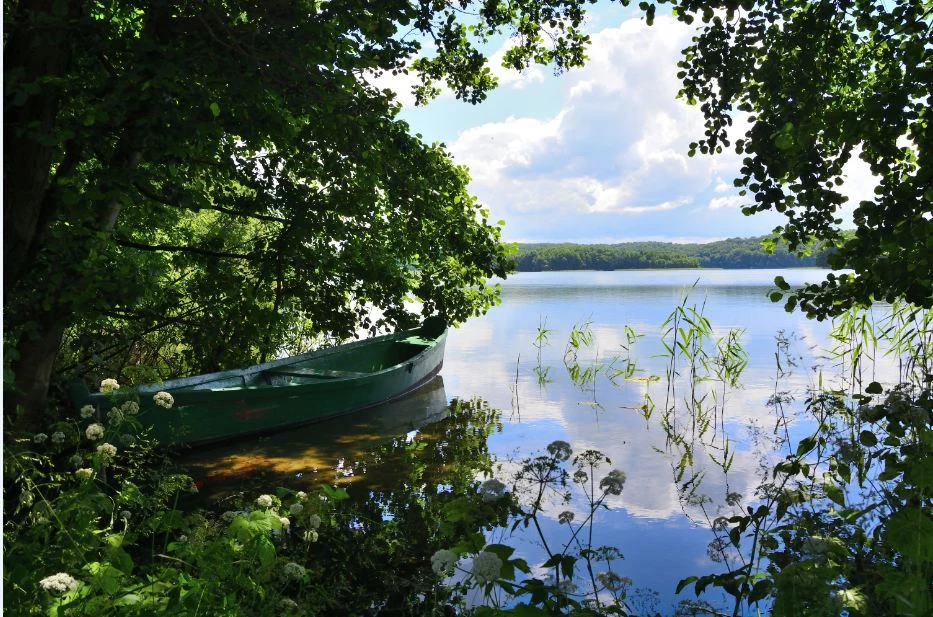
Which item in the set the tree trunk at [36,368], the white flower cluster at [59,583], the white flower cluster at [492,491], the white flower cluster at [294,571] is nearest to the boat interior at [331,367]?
the tree trunk at [36,368]

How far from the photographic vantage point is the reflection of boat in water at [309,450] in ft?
21.8

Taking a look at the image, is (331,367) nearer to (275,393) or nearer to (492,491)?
(275,393)

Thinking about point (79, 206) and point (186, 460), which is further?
point (186, 460)

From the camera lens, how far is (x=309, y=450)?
7570 mm

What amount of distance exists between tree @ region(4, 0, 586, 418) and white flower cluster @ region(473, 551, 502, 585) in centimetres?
307

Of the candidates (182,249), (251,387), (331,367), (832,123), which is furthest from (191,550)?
(331,367)

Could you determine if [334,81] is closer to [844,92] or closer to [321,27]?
[321,27]

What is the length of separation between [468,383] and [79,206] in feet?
28.1

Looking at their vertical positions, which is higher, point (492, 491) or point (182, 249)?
point (182, 249)

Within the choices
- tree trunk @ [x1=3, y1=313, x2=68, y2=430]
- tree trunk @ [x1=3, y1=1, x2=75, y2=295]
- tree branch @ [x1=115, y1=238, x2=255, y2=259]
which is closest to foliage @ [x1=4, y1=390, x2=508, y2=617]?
tree trunk @ [x1=3, y1=313, x2=68, y2=430]

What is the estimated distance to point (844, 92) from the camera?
14.8ft

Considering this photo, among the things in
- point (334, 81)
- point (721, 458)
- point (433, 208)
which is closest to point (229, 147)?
point (433, 208)

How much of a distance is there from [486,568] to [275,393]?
6.28 metres

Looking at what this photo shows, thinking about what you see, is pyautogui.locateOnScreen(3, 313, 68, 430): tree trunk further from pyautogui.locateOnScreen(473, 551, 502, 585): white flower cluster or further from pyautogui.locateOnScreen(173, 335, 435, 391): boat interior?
pyautogui.locateOnScreen(473, 551, 502, 585): white flower cluster
